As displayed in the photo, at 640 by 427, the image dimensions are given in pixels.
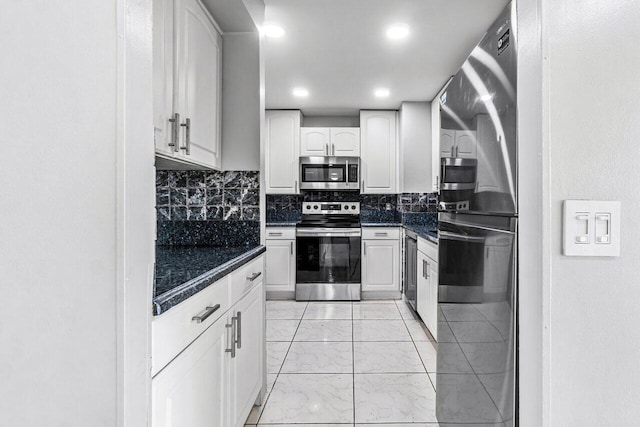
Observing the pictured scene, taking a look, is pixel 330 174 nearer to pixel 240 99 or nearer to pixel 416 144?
pixel 416 144

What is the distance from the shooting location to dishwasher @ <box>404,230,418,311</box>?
12.6 feet

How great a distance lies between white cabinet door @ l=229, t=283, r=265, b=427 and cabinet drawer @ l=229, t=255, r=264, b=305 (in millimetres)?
39

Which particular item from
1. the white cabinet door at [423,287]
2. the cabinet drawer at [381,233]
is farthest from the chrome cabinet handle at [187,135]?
the cabinet drawer at [381,233]

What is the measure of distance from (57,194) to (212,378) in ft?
3.28

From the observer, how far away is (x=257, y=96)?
88.9 inches

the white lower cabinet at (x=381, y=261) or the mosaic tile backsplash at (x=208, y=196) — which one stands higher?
the mosaic tile backsplash at (x=208, y=196)

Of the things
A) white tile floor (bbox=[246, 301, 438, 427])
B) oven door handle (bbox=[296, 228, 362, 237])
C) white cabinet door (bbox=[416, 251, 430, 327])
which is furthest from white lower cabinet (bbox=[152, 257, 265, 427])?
oven door handle (bbox=[296, 228, 362, 237])

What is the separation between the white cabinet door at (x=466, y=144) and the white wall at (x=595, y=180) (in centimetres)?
56

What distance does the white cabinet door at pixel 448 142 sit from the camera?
→ 1624 millimetres

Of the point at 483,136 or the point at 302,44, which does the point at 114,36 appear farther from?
the point at 302,44

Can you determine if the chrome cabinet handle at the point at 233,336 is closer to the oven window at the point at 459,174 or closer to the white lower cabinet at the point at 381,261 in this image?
the oven window at the point at 459,174

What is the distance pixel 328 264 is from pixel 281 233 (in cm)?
67

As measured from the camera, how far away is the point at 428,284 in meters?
3.27

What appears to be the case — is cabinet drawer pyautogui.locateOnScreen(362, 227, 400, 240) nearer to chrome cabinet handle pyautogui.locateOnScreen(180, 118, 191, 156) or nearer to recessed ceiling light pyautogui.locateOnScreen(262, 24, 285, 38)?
recessed ceiling light pyautogui.locateOnScreen(262, 24, 285, 38)
